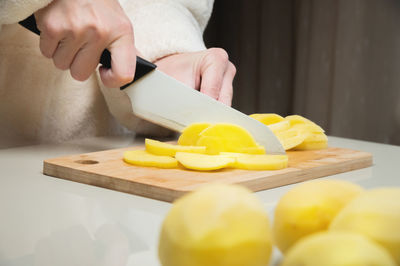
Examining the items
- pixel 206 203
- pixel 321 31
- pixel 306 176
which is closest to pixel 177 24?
pixel 306 176

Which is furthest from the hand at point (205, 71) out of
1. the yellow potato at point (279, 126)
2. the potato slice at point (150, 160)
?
the potato slice at point (150, 160)

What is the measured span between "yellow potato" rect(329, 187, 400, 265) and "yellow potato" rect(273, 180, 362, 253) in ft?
0.12

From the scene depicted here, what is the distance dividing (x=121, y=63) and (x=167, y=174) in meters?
0.26

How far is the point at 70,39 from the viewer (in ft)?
3.56

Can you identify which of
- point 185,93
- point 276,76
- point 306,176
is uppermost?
point 185,93

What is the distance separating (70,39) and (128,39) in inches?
4.3

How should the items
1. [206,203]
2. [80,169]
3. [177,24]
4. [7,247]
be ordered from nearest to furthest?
[206,203] < [7,247] < [80,169] < [177,24]

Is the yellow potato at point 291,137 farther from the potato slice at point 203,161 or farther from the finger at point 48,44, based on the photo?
the finger at point 48,44

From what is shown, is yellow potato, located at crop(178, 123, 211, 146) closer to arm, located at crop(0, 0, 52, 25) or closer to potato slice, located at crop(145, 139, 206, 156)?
potato slice, located at crop(145, 139, 206, 156)

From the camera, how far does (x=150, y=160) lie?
0.98 metres

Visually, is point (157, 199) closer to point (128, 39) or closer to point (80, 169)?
point (80, 169)

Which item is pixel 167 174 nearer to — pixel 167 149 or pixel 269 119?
pixel 167 149

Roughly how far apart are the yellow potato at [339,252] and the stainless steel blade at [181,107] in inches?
30.3

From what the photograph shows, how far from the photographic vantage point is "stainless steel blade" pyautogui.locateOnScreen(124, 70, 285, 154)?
3.60 ft
